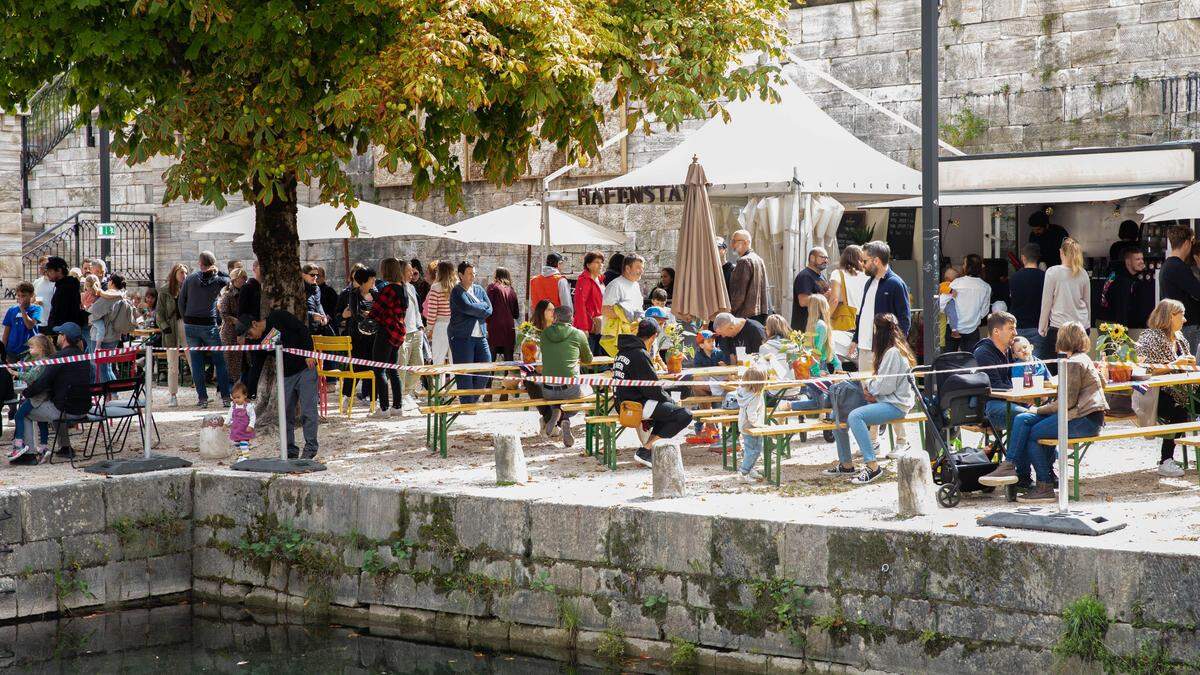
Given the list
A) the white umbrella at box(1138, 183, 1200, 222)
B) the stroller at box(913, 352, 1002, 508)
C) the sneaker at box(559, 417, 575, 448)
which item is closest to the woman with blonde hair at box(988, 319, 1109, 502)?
the stroller at box(913, 352, 1002, 508)

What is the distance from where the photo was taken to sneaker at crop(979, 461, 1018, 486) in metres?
8.62

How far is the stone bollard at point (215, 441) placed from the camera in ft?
38.3

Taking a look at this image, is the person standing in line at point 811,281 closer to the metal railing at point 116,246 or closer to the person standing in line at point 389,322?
the person standing in line at point 389,322

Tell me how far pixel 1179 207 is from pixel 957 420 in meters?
4.20

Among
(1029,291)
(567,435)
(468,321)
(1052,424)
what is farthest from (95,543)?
(1029,291)

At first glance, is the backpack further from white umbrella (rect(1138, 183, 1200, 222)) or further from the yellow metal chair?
white umbrella (rect(1138, 183, 1200, 222))

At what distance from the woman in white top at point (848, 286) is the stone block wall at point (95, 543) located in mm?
5503

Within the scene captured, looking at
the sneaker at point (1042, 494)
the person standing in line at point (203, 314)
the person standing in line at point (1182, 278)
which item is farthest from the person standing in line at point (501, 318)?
the sneaker at point (1042, 494)

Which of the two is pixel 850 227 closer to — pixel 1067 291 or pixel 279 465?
pixel 1067 291

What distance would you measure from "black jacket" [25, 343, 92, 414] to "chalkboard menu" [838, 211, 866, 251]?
933 centimetres

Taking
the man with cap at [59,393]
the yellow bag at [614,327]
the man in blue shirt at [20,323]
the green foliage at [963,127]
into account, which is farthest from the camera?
the green foliage at [963,127]

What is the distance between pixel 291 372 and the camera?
37.9 feet

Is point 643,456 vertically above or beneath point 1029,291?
beneath

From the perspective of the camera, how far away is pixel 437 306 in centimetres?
1478
